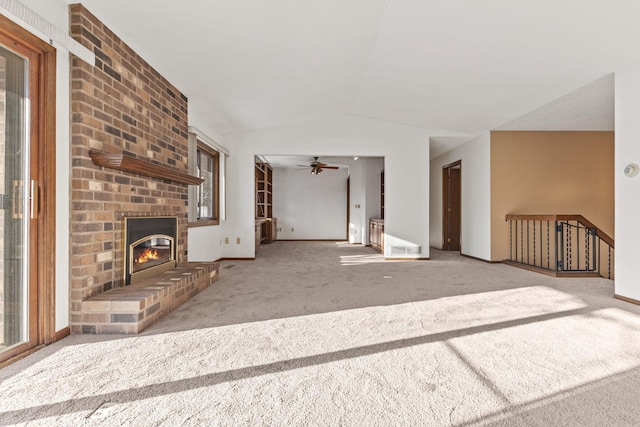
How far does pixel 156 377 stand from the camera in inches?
64.2

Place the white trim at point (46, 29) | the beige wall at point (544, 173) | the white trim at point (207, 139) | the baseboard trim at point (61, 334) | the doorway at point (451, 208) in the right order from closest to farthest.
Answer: the white trim at point (46, 29) < the baseboard trim at point (61, 334) < the white trim at point (207, 139) < the beige wall at point (544, 173) < the doorway at point (451, 208)

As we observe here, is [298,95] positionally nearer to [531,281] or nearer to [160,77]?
[160,77]

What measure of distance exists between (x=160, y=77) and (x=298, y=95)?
6.18 feet

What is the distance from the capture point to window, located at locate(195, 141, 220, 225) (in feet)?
16.4

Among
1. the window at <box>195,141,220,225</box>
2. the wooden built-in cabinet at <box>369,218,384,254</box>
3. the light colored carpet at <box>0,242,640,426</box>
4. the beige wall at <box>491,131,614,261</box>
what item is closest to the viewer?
the light colored carpet at <box>0,242,640,426</box>

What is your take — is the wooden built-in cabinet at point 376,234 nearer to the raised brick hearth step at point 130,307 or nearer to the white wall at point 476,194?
the white wall at point 476,194

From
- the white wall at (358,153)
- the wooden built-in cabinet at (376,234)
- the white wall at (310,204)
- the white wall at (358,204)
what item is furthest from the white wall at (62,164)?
the white wall at (310,204)

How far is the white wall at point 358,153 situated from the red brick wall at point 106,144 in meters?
2.56

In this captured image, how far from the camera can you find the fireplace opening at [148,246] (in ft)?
8.86

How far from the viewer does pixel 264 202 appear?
30.7ft

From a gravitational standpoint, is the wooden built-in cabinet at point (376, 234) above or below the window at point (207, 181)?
below

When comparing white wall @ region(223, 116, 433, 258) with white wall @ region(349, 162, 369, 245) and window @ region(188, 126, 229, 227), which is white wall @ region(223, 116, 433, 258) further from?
white wall @ region(349, 162, 369, 245)

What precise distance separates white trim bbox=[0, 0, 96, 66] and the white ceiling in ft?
1.17

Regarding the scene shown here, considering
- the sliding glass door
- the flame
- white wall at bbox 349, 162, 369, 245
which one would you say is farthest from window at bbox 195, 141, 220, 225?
white wall at bbox 349, 162, 369, 245
